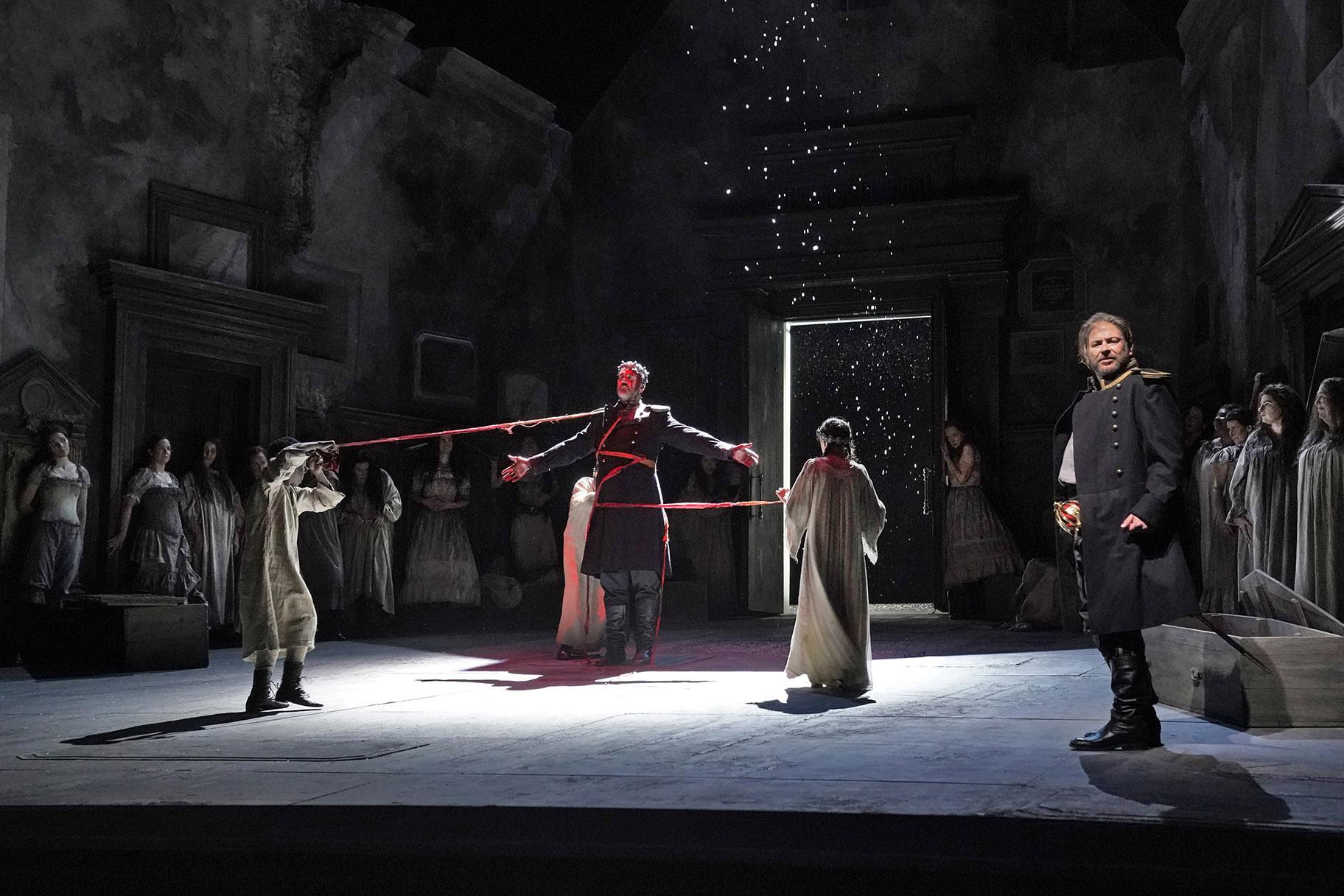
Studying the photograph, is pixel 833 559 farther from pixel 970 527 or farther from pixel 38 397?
pixel 38 397

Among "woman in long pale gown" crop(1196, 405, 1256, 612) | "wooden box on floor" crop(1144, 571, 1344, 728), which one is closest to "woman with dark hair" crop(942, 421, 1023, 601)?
"woman in long pale gown" crop(1196, 405, 1256, 612)

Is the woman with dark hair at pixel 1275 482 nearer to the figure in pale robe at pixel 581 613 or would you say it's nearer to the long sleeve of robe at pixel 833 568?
the long sleeve of robe at pixel 833 568

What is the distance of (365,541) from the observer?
1041 cm

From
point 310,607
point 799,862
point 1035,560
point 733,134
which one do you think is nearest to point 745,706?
point 310,607

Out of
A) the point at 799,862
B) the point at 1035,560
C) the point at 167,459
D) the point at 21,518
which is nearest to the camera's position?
the point at 799,862

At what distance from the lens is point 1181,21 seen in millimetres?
10250

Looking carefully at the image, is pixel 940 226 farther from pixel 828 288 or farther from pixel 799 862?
pixel 799 862

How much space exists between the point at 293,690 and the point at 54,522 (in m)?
3.49

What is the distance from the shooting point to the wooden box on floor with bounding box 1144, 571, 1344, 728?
4.26 meters

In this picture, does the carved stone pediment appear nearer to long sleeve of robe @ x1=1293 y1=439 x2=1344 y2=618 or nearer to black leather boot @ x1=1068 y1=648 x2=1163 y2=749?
black leather boot @ x1=1068 y1=648 x2=1163 y2=749

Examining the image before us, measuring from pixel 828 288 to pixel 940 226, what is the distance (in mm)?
1191

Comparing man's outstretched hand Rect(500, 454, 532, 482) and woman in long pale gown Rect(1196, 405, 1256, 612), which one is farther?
woman in long pale gown Rect(1196, 405, 1256, 612)

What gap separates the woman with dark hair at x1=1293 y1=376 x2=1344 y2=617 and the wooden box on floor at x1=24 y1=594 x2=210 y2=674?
5959 mm

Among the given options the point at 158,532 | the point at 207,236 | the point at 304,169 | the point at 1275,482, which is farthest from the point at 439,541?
the point at 1275,482
